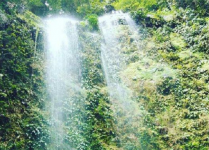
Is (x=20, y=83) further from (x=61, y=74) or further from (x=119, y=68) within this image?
(x=119, y=68)

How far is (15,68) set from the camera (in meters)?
6.62

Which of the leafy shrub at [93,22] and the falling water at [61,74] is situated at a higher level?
the leafy shrub at [93,22]

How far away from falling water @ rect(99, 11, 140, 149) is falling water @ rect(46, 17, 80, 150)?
59.2 inches

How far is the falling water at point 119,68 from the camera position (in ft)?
23.0

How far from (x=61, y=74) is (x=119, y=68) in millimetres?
2869

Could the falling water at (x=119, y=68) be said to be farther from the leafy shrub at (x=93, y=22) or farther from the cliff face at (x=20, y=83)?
the cliff face at (x=20, y=83)

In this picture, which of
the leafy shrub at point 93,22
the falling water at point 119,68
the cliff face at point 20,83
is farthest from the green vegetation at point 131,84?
the leafy shrub at point 93,22

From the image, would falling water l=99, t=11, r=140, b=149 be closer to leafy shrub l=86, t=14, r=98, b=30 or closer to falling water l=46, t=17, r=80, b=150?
leafy shrub l=86, t=14, r=98, b=30

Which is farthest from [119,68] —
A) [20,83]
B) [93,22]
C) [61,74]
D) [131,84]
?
[20,83]

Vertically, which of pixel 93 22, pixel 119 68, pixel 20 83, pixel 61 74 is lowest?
pixel 20 83

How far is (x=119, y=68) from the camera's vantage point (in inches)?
384

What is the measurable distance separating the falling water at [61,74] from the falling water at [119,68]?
1.50m

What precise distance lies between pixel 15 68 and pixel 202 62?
23.3 feet

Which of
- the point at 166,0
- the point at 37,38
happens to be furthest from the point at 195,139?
the point at 166,0
